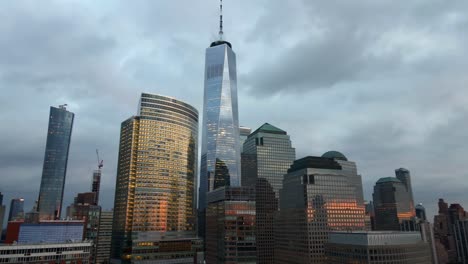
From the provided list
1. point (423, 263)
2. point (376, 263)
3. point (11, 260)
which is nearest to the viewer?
point (376, 263)

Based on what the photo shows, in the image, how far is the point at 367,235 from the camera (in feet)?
552

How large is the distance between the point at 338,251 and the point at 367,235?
2290 centimetres

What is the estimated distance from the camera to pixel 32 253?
200 m

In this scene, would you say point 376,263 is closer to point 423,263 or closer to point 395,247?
point 395,247

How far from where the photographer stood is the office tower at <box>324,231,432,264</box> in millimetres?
164500

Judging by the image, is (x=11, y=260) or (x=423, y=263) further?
(x=11, y=260)

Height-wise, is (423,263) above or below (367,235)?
below

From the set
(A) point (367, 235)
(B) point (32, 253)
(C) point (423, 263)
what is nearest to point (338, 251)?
(A) point (367, 235)

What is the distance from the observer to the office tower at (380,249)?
164 meters

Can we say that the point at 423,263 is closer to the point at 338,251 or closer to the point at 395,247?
the point at 395,247

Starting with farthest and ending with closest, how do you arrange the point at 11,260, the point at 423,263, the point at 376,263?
the point at 11,260 → the point at 423,263 → the point at 376,263

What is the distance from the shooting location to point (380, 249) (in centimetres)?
16525

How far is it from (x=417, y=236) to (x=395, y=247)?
82.7 feet

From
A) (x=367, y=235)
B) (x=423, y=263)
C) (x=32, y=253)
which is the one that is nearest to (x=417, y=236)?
(x=423, y=263)
